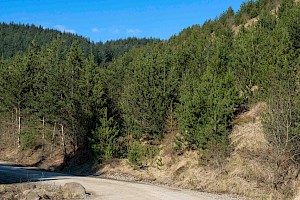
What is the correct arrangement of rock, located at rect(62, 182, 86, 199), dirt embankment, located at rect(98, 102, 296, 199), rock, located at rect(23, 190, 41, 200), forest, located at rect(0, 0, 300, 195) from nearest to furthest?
rock, located at rect(23, 190, 41, 200)
rock, located at rect(62, 182, 86, 199)
dirt embankment, located at rect(98, 102, 296, 199)
forest, located at rect(0, 0, 300, 195)

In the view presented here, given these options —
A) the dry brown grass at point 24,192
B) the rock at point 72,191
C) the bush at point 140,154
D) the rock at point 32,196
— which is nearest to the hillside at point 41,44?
the bush at point 140,154

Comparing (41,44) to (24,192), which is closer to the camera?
(24,192)

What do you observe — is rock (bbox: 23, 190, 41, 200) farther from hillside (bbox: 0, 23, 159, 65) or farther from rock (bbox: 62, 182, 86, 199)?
hillside (bbox: 0, 23, 159, 65)

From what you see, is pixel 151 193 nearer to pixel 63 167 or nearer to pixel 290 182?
pixel 290 182

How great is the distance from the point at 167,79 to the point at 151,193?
13119mm

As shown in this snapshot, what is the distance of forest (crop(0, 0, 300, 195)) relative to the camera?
71.7ft

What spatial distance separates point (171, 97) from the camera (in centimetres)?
2972

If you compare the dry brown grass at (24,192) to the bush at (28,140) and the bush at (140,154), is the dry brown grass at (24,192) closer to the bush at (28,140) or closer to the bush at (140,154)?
the bush at (140,154)

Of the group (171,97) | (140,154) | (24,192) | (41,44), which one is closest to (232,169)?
(140,154)

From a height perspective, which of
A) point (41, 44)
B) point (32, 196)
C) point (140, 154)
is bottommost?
point (32, 196)

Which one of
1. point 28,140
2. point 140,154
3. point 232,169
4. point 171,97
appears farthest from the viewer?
point 28,140

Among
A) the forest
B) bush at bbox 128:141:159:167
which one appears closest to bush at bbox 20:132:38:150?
the forest

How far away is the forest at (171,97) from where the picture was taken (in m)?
21.8

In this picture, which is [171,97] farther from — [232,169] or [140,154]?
[232,169]
